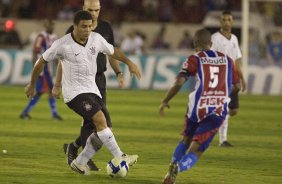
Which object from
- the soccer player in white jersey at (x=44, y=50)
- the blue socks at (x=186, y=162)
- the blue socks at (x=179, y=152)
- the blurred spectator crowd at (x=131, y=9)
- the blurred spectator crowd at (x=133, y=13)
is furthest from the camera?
the blurred spectator crowd at (x=131, y=9)

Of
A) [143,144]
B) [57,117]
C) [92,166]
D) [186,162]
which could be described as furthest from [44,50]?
[186,162]

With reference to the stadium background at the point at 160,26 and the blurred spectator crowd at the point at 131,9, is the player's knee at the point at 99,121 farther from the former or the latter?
the blurred spectator crowd at the point at 131,9

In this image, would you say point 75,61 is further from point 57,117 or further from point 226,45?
point 57,117

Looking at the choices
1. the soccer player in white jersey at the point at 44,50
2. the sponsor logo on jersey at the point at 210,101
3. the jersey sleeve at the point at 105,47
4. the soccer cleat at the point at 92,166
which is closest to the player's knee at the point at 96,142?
the soccer cleat at the point at 92,166

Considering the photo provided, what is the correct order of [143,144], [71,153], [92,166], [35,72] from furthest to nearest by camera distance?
[143,144], [71,153], [92,166], [35,72]

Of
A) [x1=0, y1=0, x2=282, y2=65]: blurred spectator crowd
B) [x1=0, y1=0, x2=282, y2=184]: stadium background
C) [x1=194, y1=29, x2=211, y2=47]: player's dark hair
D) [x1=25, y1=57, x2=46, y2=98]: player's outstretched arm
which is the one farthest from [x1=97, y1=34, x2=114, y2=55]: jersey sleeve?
[x1=0, y1=0, x2=282, y2=65]: blurred spectator crowd

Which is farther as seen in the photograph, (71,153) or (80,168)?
(71,153)

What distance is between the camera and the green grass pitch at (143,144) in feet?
41.3

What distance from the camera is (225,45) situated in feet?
55.5

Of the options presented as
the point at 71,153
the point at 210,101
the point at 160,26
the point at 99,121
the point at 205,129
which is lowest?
the point at 160,26

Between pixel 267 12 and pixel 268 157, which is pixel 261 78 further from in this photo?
pixel 268 157

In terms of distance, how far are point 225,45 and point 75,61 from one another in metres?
5.22

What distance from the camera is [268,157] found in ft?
50.2

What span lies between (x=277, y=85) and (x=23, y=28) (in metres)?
11.7
